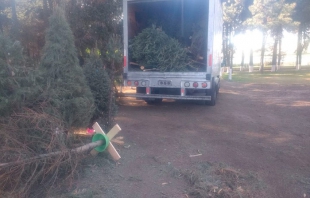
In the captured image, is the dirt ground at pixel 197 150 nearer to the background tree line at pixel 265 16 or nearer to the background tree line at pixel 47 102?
the background tree line at pixel 47 102

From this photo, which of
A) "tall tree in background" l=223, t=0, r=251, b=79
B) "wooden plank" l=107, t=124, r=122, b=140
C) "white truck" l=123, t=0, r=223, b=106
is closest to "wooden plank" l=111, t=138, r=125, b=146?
"wooden plank" l=107, t=124, r=122, b=140

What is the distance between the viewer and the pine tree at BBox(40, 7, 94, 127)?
5.36m

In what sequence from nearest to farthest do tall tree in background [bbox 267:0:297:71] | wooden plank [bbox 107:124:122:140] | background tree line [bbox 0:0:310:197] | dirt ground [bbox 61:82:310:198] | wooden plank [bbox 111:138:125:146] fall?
background tree line [bbox 0:0:310:197], dirt ground [bbox 61:82:310:198], wooden plank [bbox 107:124:122:140], wooden plank [bbox 111:138:125:146], tall tree in background [bbox 267:0:297:71]

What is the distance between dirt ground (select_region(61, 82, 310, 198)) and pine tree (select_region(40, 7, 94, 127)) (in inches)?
34.8

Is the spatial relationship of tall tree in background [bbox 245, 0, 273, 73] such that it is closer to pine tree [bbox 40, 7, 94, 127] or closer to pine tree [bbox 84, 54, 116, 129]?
pine tree [bbox 84, 54, 116, 129]

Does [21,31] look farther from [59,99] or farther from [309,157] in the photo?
[309,157]

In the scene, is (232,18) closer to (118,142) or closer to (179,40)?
(179,40)

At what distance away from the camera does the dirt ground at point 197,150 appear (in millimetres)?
4730

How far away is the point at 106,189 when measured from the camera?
14.8 feet

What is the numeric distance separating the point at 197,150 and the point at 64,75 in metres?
2.82

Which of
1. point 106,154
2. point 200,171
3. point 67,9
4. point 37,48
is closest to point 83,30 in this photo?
point 67,9

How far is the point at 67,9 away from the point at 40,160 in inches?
276

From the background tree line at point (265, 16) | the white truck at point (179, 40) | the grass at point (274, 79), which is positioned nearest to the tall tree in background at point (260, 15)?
the background tree line at point (265, 16)

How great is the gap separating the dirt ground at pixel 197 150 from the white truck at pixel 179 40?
61 centimetres
